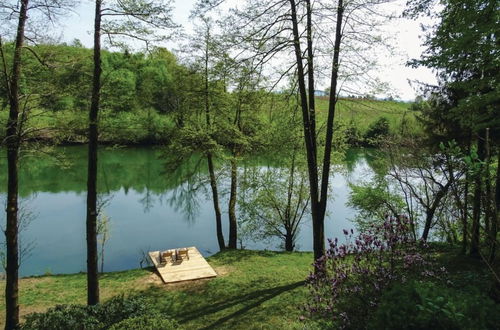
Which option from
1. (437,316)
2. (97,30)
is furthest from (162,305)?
(437,316)

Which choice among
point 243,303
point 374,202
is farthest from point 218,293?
point 374,202

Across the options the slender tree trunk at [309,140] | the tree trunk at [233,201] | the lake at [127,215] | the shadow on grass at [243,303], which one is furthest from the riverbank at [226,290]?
the tree trunk at [233,201]

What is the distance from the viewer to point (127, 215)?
75.7ft

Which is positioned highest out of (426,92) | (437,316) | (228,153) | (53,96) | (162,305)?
(426,92)

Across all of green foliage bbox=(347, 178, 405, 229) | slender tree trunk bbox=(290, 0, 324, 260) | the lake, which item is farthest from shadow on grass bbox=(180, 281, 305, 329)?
green foliage bbox=(347, 178, 405, 229)

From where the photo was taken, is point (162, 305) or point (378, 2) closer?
point (378, 2)

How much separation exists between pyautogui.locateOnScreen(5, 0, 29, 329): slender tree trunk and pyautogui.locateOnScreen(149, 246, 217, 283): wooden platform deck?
4.30 m

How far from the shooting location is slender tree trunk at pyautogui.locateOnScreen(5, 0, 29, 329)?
6.79 meters

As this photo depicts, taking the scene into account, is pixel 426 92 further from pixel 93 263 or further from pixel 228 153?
pixel 93 263

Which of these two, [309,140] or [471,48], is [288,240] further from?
[471,48]

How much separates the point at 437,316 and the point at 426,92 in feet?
33.8

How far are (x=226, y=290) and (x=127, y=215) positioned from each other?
14386 mm

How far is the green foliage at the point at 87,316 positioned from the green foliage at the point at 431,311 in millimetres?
3612

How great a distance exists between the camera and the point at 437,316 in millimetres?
3361
